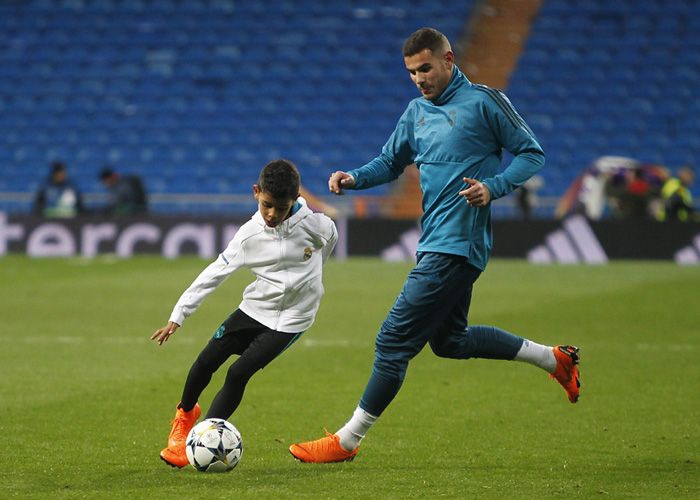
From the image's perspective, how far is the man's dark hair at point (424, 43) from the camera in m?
5.49

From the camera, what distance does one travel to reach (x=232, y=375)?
561cm

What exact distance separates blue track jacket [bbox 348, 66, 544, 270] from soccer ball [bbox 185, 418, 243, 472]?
1.29 meters

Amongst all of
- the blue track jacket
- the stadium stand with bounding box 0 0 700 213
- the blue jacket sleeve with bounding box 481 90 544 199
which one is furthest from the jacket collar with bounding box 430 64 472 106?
the stadium stand with bounding box 0 0 700 213

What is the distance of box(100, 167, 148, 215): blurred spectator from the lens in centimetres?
2142

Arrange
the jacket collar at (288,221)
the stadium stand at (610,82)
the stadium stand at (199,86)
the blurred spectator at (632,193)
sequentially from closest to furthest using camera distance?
the jacket collar at (288,221)
the blurred spectator at (632,193)
the stadium stand at (610,82)
the stadium stand at (199,86)

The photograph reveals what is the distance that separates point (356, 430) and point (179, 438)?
2.90ft

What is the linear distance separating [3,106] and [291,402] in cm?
2100

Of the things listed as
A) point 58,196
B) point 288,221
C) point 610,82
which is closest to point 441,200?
point 288,221

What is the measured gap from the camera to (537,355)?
20.1ft

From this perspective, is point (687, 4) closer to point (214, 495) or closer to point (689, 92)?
point (689, 92)

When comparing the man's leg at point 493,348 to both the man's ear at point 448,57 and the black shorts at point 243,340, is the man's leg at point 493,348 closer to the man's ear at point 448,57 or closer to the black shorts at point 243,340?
the black shorts at point 243,340

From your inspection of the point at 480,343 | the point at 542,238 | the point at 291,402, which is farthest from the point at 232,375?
the point at 542,238

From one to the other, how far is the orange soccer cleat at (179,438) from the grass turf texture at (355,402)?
0.08 metres

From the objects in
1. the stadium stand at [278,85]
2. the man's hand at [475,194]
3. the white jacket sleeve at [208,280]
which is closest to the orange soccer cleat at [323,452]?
the white jacket sleeve at [208,280]
